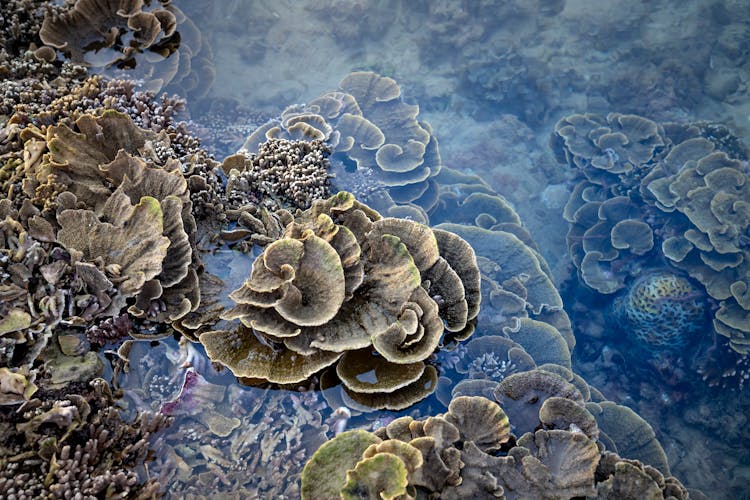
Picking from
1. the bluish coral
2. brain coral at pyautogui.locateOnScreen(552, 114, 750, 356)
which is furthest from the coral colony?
brain coral at pyautogui.locateOnScreen(552, 114, 750, 356)

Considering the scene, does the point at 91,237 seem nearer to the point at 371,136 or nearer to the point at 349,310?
the point at 349,310

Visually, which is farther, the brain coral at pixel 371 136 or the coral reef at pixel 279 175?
the brain coral at pixel 371 136

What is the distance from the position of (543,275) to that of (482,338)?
1.38m

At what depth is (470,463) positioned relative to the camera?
2689mm

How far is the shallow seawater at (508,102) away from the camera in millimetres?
3143

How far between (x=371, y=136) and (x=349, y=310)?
3.25m

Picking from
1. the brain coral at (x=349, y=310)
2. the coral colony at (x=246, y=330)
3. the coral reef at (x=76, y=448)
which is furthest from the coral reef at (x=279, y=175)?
the coral reef at (x=76, y=448)

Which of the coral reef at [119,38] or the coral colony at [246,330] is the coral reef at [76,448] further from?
the coral reef at [119,38]

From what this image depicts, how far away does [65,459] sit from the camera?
8.15 ft

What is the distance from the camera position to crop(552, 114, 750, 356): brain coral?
5875mm

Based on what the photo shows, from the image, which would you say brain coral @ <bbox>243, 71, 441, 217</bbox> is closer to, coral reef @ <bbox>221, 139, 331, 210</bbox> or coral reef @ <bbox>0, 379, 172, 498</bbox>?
coral reef @ <bbox>221, 139, 331, 210</bbox>

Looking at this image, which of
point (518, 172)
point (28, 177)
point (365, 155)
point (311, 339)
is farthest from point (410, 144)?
point (28, 177)

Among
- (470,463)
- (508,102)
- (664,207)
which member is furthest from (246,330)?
(508,102)

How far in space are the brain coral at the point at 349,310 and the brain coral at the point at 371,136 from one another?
178cm
